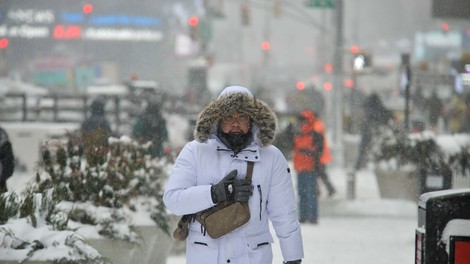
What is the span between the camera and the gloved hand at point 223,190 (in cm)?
502

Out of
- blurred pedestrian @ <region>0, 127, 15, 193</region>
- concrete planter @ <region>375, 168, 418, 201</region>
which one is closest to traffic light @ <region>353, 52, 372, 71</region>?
concrete planter @ <region>375, 168, 418, 201</region>

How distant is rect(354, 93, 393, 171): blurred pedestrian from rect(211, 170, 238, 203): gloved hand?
16008mm

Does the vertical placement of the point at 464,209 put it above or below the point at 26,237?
above

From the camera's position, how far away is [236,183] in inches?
199

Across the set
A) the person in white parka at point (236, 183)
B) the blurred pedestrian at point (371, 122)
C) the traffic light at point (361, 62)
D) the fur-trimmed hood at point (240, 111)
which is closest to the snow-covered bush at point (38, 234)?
the person in white parka at point (236, 183)

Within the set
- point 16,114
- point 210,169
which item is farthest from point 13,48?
point 210,169

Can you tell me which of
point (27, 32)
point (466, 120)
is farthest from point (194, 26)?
point (27, 32)

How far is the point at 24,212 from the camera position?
24.5 ft

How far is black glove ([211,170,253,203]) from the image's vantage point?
5.02m

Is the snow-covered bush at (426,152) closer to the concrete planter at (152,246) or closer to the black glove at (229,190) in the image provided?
the concrete planter at (152,246)

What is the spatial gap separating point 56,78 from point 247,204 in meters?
60.5

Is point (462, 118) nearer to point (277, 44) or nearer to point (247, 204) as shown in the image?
point (247, 204)

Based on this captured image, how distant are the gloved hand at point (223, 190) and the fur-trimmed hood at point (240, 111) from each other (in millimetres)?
332

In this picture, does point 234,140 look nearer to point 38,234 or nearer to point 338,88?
point 38,234
